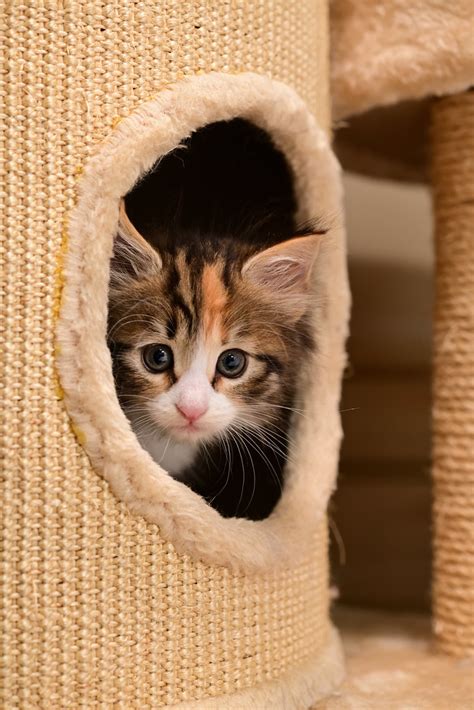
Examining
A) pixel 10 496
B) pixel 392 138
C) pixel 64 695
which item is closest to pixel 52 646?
pixel 64 695

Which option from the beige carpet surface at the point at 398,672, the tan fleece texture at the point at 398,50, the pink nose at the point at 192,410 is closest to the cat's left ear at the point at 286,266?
the pink nose at the point at 192,410

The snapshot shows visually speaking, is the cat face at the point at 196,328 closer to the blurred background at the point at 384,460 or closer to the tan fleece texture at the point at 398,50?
the tan fleece texture at the point at 398,50

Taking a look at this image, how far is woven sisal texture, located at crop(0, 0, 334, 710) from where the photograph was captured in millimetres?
1022

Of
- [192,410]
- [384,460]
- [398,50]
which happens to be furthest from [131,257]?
[384,460]

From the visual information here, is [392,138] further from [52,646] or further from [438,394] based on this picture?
[52,646]

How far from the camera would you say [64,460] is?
1.03 m

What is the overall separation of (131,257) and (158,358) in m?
0.14

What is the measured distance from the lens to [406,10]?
4.50 feet

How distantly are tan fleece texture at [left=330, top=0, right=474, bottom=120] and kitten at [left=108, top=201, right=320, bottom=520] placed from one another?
33 centimetres

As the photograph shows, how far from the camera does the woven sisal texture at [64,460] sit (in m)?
1.02

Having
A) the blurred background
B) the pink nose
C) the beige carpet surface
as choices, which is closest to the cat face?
the pink nose

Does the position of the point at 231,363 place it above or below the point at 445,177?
below

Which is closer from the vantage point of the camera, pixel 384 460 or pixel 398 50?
pixel 398 50

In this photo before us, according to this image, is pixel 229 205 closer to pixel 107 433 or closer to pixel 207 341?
pixel 207 341
